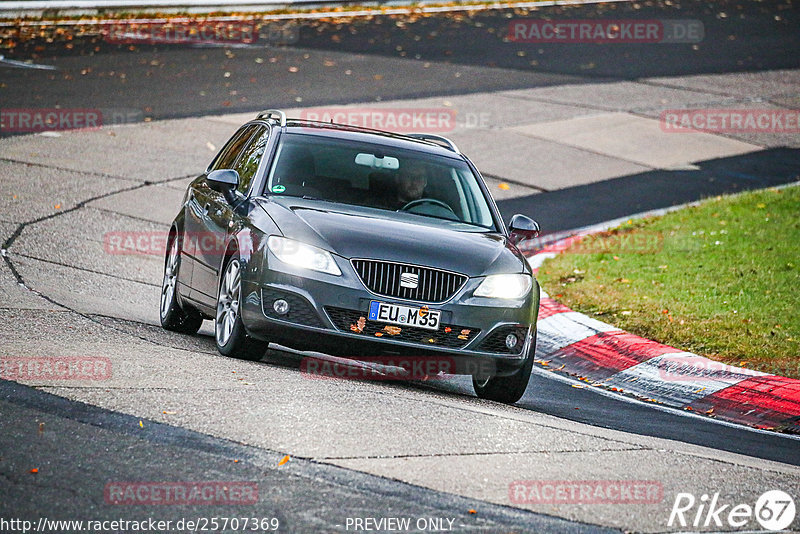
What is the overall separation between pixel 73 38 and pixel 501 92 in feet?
29.0

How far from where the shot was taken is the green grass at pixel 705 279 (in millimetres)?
10250

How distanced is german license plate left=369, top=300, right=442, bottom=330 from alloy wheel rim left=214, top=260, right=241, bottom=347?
96 centimetres

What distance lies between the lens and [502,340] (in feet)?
26.7

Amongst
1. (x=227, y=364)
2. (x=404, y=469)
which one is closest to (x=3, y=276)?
(x=227, y=364)

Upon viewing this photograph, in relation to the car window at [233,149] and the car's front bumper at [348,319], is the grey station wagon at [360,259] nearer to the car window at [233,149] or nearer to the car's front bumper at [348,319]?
the car's front bumper at [348,319]

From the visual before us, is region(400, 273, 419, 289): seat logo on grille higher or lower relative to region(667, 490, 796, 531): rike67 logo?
higher

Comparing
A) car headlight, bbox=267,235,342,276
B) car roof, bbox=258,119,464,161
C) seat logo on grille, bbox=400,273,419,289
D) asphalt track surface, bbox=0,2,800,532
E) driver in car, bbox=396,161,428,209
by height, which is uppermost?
car roof, bbox=258,119,464,161

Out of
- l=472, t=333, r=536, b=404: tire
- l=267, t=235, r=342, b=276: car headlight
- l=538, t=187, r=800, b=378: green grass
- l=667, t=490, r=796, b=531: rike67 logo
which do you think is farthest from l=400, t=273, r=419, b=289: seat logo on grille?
l=538, t=187, r=800, b=378: green grass

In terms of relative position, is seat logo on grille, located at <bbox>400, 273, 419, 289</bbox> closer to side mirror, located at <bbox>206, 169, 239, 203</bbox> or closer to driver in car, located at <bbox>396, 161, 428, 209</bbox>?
driver in car, located at <bbox>396, 161, 428, 209</bbox>

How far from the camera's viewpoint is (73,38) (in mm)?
25734

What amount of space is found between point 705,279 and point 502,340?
4.76 m

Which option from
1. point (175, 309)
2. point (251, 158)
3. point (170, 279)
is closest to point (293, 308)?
point (251, 158)

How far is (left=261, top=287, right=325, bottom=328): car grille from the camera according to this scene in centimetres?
787

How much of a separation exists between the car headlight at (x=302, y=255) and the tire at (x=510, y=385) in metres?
1.41
